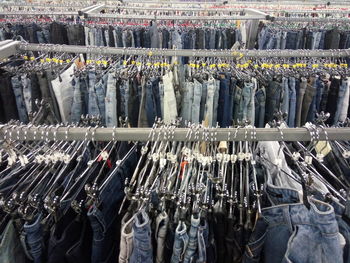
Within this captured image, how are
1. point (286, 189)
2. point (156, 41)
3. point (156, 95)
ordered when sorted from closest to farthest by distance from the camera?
point (286, 189), point (156, 95), point (156, 41)

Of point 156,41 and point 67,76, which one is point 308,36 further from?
point 67,76

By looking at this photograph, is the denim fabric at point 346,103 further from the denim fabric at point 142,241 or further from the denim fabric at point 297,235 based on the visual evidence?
the denim fabric at point 142,241

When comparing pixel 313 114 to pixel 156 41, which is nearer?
pixel 313 114

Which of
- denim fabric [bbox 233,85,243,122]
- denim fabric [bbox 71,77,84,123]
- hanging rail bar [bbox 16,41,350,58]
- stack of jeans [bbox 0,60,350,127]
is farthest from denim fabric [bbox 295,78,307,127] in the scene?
denim fabric [bbox 71,77,84,123]

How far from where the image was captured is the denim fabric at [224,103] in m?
1.71

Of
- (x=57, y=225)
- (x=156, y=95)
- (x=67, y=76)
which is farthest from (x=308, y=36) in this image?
(x=57, y=225)

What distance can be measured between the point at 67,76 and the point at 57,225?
111 centimetres

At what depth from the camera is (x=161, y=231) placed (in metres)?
0.89

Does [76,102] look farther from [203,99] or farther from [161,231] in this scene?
[161,231]

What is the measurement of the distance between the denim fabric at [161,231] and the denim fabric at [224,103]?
3.31 ft

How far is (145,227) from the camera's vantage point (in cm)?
81

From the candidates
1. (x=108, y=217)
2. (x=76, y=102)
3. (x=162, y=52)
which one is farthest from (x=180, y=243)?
(x=162, y=52)

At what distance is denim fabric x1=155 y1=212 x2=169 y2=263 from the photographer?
89 cm

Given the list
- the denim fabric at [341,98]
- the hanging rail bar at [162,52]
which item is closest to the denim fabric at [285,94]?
the hanging rail bar at [162,52]
